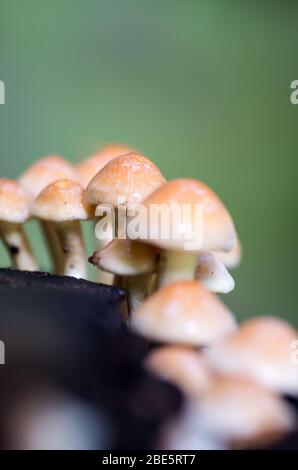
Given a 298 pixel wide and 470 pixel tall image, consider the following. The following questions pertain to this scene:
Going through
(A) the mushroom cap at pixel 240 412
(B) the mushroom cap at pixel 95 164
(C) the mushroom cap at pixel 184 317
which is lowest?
(A) the mushroom cap at pixel 240 412

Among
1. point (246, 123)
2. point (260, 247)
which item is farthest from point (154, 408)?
point (246, 123)

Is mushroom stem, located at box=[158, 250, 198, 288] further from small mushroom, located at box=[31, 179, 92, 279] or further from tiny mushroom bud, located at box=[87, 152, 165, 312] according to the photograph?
small mushroom, located at box=[31, 179, 92, 279]

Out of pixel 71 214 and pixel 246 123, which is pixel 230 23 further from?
pixel 71 214

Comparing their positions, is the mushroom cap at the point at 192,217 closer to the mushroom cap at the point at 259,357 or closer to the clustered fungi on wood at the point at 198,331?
the clustered fungi on wood at the point at 198,331

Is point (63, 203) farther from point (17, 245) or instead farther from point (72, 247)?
→ point (17, 245)

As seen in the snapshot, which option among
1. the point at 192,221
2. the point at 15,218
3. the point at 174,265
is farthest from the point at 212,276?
the point at 15,218

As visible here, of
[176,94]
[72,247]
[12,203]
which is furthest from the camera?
[176,94]

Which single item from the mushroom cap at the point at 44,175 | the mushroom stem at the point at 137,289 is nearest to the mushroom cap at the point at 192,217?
the mushroom stem at the point at 137,289

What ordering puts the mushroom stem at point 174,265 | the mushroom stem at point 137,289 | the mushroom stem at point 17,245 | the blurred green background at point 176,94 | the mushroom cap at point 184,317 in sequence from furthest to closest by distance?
the blurred green background at point 176,94 < the mushroom stem at point 17,245 < the mushroom stem at point 137,289 < the mushroom stem at point 174,265 < the mushroom cap at point 184,317
